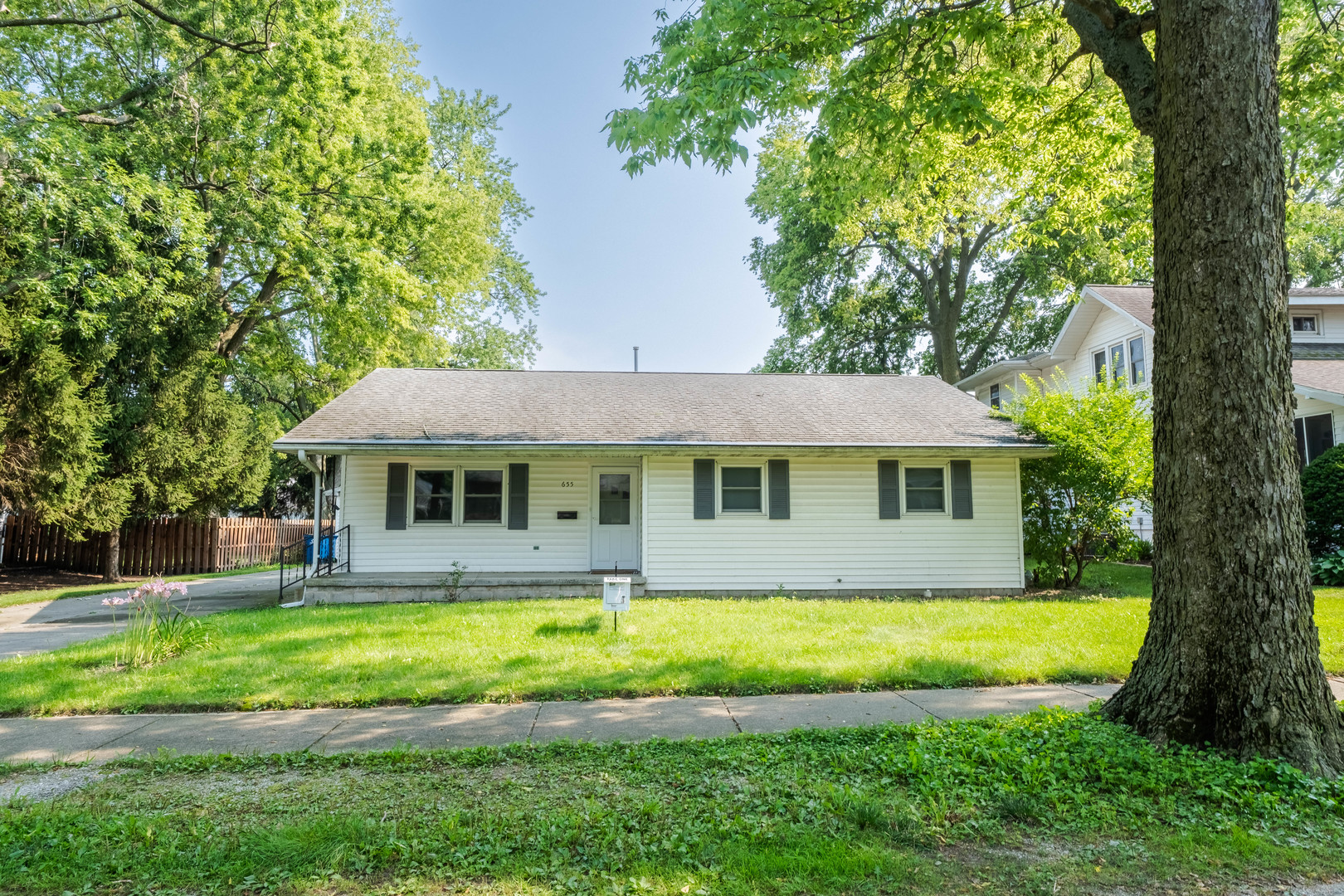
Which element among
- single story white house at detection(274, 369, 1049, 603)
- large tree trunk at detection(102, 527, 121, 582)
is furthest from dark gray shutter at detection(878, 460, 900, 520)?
large tree trunk at detection(102, 527, 121, 582)

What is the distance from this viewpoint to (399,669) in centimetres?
675

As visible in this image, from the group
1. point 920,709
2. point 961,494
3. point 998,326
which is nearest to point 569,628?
point 920,709

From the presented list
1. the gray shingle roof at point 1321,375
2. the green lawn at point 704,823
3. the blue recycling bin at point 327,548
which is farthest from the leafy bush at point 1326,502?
the blue recycling bin at point 327,548

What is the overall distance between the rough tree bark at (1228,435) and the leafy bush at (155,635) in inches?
334

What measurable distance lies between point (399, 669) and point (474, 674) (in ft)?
2.61

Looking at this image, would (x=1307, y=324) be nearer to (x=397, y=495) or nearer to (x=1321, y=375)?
(x=1321, y=375)

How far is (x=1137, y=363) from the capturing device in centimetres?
1997

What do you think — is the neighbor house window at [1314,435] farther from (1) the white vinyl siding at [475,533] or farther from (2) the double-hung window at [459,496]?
(2) the double-hung window at [459,496]

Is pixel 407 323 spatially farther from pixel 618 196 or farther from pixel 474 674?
pixel 474 674

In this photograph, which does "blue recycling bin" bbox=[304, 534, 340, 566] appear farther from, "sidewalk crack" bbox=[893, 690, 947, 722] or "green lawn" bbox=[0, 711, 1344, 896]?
"sidewalk crack" bbox=[893, 690, 947, 722]

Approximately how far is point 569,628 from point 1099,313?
2021cm

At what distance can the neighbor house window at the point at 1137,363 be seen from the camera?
1970cm

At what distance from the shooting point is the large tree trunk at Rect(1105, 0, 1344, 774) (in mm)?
4051

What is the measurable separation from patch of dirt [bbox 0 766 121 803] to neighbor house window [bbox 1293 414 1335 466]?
20614mm
